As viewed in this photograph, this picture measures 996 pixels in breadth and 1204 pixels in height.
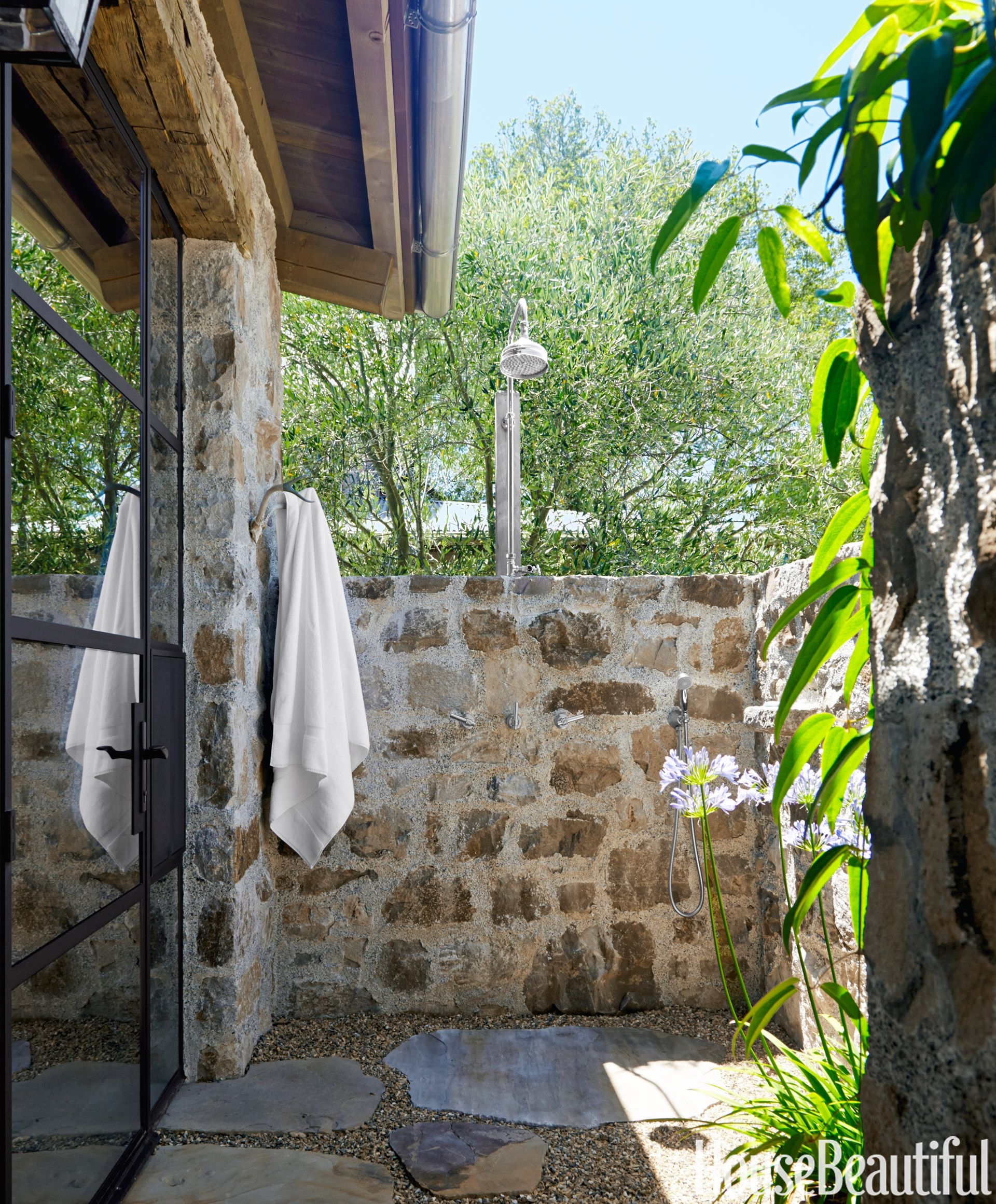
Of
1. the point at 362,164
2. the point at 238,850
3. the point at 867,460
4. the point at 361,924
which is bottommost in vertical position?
the point at 361,924

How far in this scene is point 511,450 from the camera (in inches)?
125

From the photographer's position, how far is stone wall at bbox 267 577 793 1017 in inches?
105

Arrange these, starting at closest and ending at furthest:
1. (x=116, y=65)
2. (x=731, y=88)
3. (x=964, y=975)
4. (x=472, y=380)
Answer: (x=964, y=975)
(x=116, y=65)
(x=472, y=380)
(x=731, y=88)

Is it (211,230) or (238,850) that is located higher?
(211,230)

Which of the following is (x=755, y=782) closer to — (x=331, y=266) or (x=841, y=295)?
(x=841, y=295)

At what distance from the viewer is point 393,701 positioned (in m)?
2.72

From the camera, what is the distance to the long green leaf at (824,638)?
915mm

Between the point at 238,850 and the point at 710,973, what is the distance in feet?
5.04

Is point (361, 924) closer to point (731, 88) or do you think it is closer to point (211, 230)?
point (211, 230)

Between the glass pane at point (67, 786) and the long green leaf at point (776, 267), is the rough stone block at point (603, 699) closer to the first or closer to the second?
the glass pane at point (67, 786)

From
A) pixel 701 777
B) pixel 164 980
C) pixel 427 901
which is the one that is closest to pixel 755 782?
pixel 701 777

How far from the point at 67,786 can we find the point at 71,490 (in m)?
0.51

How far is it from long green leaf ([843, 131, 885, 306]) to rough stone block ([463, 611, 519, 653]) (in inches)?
85.1

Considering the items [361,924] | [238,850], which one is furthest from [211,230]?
[361,924]
